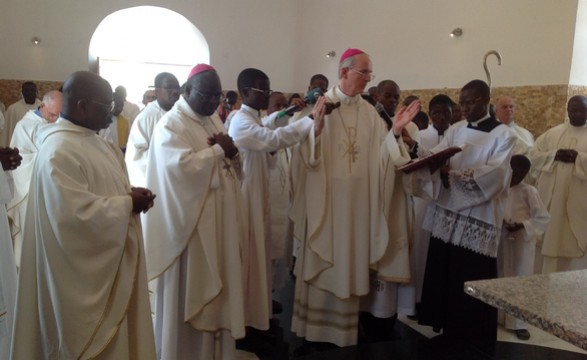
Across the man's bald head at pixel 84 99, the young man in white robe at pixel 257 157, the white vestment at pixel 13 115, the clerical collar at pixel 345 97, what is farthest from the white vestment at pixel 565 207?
the white vestment at pixel 13 115

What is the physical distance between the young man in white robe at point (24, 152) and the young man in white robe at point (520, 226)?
4.64 m

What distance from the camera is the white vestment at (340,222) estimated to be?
386cm

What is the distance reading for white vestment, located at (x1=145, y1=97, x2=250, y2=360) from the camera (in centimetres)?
310

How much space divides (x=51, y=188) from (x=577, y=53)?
6.98m

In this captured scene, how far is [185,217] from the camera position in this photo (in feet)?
10.2

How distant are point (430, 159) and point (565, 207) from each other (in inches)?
117

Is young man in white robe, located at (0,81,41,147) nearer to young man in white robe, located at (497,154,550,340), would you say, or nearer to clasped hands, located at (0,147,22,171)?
clasped hands, located at (0,147,22,171)

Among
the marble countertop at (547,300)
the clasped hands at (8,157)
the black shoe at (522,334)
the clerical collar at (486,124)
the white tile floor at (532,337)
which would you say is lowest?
the white tile floor at (532,337)

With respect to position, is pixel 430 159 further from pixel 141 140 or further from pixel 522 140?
pixel 522 140

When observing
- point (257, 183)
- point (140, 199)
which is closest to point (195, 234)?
point (140, 199)

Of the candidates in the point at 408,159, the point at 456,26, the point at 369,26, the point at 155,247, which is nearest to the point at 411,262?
the point at 408,159

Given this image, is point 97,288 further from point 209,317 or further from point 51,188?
point 209,317

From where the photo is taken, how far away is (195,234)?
3139 millimetres

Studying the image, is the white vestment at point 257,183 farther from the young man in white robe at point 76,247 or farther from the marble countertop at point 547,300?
the marble countertop at point 547,300
